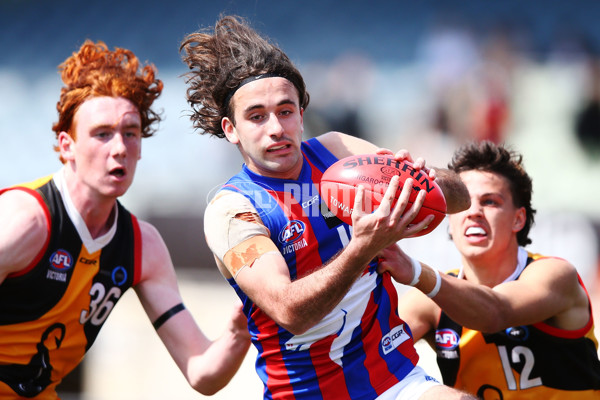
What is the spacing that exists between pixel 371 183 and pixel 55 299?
2017 mm

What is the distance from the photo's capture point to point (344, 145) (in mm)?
3508

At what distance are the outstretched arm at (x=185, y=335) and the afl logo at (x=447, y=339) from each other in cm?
110

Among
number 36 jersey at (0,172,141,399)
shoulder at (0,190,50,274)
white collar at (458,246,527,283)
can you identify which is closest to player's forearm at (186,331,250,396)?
number 36 jersey at (0,172,141,399)

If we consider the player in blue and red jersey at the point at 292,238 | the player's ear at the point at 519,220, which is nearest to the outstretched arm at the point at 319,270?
the player in blue and red jersey at the point at 292,238

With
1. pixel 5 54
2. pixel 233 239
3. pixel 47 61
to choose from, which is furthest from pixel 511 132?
pixel 5 54

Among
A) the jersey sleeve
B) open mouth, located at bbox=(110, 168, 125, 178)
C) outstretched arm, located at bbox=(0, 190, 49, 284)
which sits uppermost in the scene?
open mouth, located at bbox=(110, 168, 125, 178)

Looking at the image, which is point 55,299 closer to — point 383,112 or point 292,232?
point 292,232

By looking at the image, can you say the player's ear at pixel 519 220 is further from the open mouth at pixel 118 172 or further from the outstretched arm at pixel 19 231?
the outstretched arm at pixel 19 231

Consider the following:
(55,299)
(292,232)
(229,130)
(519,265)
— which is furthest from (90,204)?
(519,265)

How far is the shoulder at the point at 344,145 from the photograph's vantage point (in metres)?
3.47

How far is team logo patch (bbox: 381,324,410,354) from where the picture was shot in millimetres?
3264

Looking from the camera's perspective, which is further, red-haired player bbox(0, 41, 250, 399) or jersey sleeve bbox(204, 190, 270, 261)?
red-haired player bbox(0, 41, 250, 399)

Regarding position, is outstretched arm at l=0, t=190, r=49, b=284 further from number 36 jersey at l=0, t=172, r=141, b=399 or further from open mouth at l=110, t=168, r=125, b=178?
open mouth at l=110, t=168, r=125, b=178

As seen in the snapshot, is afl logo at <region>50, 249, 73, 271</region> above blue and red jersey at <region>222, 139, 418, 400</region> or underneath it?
above
